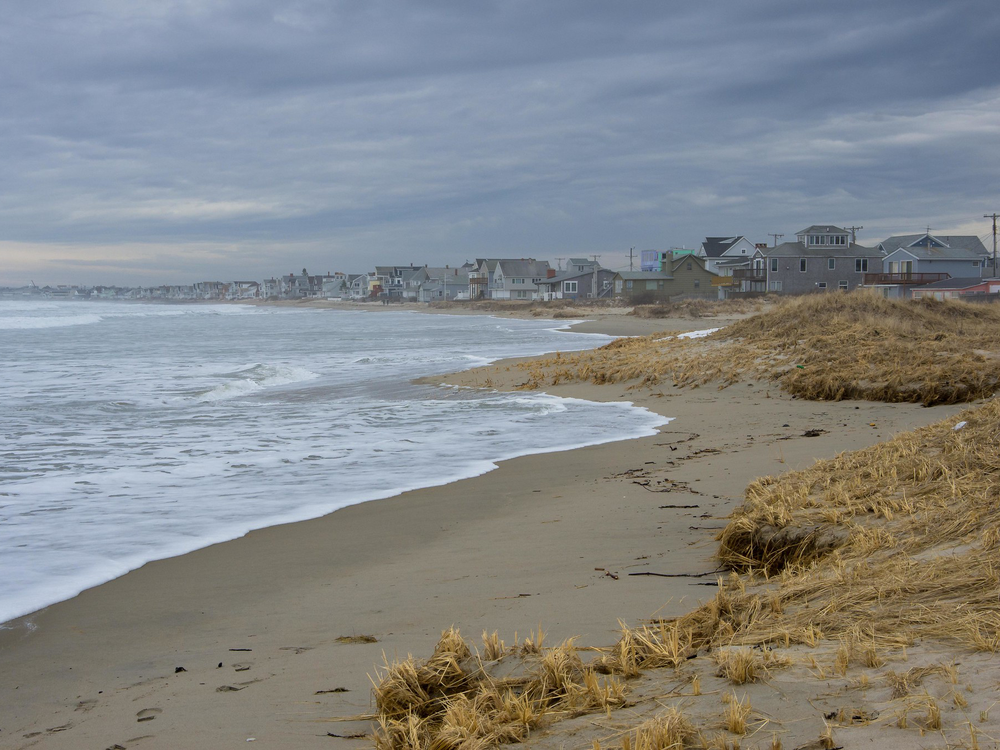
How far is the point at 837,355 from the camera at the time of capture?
16.1m

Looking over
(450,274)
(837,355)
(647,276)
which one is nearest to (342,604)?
(837,355)

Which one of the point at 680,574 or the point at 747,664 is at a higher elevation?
the point at 747,664

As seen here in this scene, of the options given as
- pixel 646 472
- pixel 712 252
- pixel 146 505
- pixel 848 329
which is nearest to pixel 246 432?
pixel 146 505

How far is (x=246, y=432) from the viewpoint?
44.5ft

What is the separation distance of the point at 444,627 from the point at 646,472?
211 inches

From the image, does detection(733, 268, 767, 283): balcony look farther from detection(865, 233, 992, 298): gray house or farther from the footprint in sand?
the footprint in sand

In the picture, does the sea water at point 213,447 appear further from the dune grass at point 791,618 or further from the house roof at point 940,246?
the house roof at point 940,246

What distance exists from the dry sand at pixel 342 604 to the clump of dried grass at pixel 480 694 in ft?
0.46

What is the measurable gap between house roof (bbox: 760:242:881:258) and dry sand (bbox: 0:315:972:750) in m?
72.1

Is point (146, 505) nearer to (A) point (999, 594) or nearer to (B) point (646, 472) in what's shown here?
(B) point (646, 472)

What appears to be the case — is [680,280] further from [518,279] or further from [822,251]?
[518,279]

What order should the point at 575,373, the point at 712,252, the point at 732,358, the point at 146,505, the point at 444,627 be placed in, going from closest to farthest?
the point at 444,627 → the point at 146,505 → the point at 732,358 → the point at 575,373 → the point at 712,252

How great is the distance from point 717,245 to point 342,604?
104737 mm

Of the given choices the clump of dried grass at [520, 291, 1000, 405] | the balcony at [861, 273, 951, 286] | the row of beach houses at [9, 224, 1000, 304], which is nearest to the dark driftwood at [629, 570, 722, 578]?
the clump of dried grass at [520, 291, 1000, 405]
